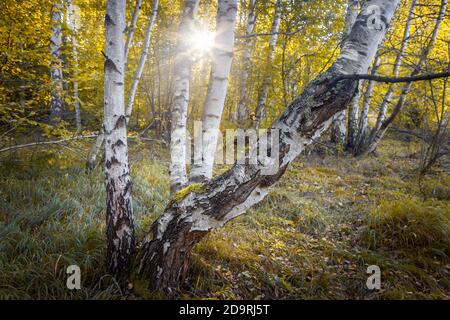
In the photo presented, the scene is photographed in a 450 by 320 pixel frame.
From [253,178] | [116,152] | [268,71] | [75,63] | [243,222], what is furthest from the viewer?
[268,71]

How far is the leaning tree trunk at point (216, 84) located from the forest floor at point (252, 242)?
3.29ft

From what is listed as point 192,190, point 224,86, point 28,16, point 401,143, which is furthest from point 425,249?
point 401,143

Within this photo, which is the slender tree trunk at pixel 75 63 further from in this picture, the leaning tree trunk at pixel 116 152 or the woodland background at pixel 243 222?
the leaning tree trunk at pixel 116 152

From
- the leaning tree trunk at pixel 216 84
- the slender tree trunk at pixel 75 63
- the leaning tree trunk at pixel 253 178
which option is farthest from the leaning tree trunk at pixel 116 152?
the slender tree trunk at pixel 75 63

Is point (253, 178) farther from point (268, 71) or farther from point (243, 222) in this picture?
point (268, 71)

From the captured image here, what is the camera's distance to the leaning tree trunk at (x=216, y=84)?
9.67 feet

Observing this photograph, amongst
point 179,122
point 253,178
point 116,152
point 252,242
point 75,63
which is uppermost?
point 75,63

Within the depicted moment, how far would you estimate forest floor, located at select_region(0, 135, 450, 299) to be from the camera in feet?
7.46

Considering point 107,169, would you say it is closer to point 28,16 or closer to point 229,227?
point 229,227

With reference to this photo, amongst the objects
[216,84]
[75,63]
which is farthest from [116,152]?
[75,63]

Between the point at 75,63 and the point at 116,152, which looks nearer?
the point at 116,152

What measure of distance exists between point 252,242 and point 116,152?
216 cm

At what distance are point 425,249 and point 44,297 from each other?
430cm

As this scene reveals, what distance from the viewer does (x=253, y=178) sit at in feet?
6.08
